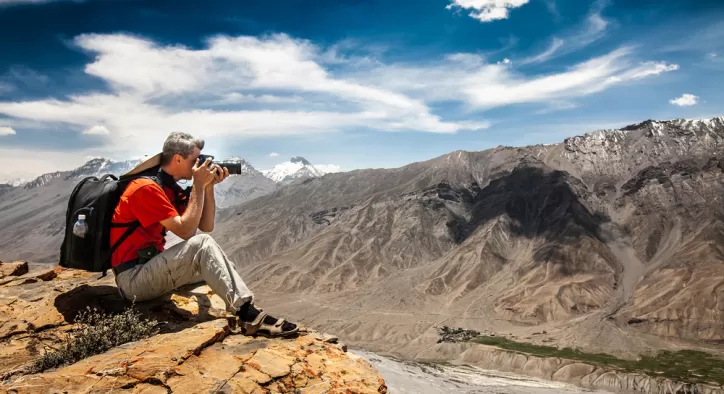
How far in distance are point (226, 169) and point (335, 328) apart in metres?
116

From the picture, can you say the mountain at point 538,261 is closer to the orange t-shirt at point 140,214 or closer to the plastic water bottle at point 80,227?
the orange t-shirt at point 140,214

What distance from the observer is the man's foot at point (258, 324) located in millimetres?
6305

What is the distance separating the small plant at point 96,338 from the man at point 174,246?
39cm

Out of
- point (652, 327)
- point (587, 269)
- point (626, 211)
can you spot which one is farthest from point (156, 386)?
point (626, 211)

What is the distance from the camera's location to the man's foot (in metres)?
6.30

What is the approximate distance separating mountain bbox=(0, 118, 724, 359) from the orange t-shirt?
101 m

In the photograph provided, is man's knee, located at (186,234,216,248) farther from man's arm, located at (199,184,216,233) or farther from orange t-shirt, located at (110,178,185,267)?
man's arm, located at (199,184,216,233)

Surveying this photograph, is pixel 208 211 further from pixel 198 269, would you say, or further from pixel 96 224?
pixel 96 224

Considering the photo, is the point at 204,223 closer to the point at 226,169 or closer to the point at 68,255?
the point at 226,169

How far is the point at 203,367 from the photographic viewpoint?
5406 mm

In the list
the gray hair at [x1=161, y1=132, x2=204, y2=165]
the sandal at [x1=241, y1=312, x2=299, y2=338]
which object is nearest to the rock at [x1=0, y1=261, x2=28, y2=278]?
the gray hair at [x1=161, y1=132, x2=204, y2=165]

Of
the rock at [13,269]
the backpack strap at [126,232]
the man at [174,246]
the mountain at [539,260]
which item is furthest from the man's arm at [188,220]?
the mountain at [539,260]

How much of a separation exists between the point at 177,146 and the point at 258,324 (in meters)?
2.69

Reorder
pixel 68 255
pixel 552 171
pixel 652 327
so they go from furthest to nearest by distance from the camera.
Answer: pixel 552 171 → pixel 652 327 → pixel 68 255
